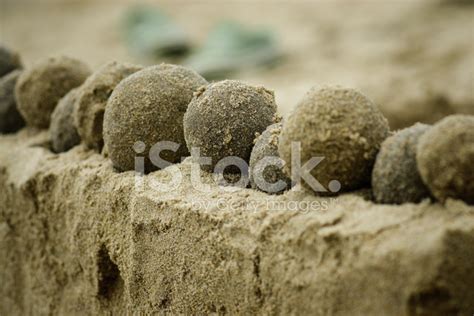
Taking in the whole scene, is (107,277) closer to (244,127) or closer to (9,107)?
(244,127)

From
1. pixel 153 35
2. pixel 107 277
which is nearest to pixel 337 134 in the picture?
pixel 107 277

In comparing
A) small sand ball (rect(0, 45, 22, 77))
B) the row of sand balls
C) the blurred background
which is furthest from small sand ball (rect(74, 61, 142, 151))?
the blurred background

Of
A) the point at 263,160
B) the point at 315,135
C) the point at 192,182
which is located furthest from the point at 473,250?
the point at 192,182

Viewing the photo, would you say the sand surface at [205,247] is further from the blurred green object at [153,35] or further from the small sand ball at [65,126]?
the blurred green object at [153,35]

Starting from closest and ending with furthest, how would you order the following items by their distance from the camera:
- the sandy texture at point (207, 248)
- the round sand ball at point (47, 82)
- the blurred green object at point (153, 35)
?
1. the sandy texture at point (207, 248)
2. the round sand ball at point (47, 82)
3. the blurred green object at point (153, 35)

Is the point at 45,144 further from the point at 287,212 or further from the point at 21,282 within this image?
the point at 287,212

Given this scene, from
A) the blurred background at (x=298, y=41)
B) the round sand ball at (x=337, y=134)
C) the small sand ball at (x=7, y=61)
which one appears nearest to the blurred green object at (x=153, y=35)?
the blurred background at (x=298, y=41)

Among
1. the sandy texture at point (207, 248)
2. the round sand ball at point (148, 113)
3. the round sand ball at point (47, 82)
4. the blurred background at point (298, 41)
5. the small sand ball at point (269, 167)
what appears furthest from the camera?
the blurred background at point (298, 41)
